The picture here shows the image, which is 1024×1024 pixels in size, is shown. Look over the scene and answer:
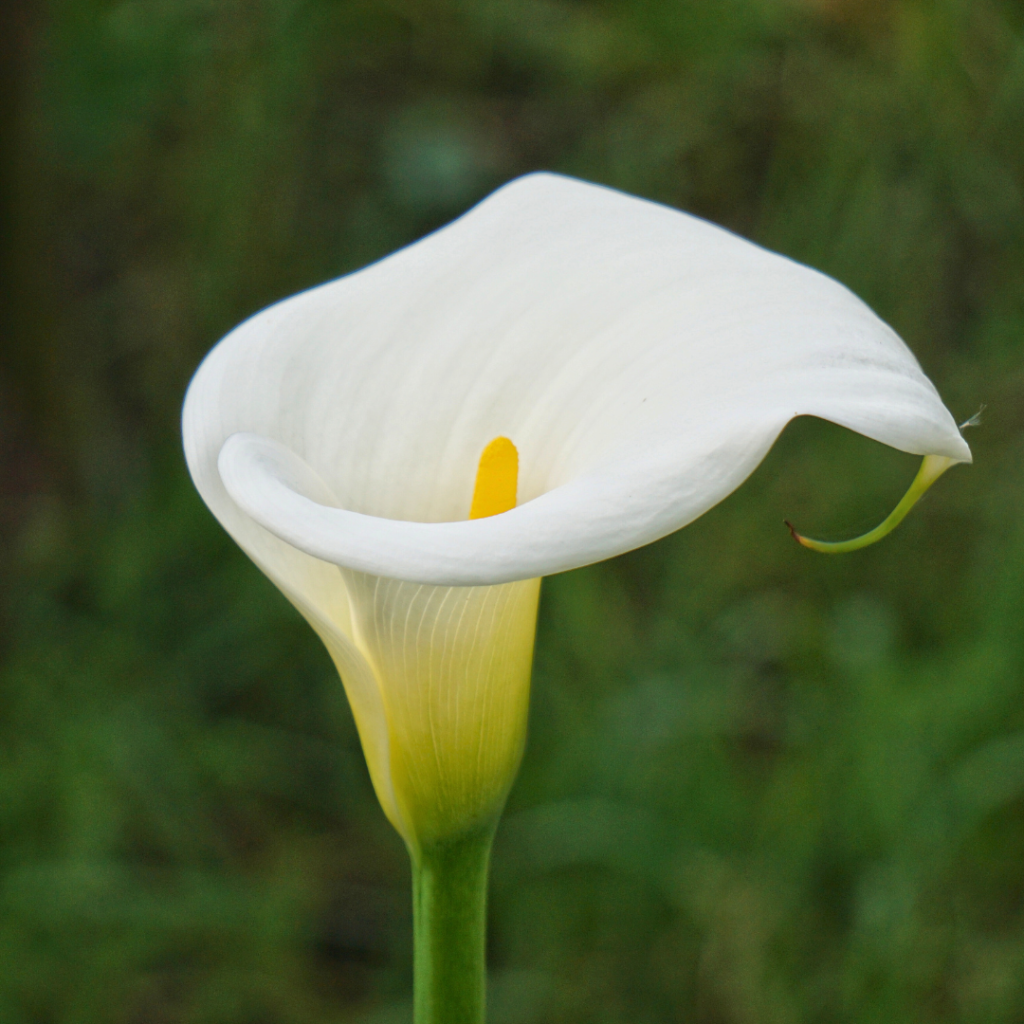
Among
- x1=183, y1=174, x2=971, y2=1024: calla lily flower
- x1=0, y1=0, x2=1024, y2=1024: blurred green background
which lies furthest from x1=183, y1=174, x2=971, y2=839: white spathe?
x1=0, y1=0, x2=1024, y2=1024: blurred green background

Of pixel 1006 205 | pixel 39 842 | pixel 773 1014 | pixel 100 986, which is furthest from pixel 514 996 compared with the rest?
pixel 1006 205

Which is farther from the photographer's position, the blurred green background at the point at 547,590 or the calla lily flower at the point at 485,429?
the blurred green background at the point at 547,590

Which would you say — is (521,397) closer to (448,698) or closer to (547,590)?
(448,698)

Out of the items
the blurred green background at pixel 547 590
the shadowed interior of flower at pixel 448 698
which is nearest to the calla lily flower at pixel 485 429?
the shadowed interior of flower at pixel 448 698

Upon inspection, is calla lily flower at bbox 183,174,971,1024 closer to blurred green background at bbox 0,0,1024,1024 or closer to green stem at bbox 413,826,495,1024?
green stem at bbox 413,826,495,1024

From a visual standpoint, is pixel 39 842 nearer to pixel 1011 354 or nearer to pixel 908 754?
pixel 908 754

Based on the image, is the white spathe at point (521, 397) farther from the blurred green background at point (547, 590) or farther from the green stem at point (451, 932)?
the blurred green background at point (547, 590)

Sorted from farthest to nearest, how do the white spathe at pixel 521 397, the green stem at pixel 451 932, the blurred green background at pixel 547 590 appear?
the blurred green background at pixel 547 590 → the green stem at pixel 451 932 → the white spathe at pixel 521 397
